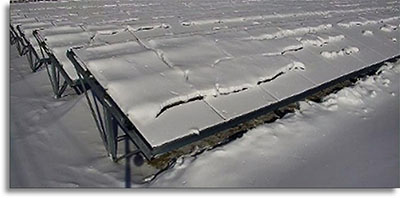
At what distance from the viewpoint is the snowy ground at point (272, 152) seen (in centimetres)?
266

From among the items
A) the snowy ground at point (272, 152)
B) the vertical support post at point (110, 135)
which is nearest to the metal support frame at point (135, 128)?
the vertical support post at point (110, 135)

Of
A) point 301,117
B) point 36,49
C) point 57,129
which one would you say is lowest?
point 57,129

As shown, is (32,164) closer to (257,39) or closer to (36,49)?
(36,49)

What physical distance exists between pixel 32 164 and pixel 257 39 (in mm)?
3036

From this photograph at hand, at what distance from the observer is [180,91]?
8.30 ft

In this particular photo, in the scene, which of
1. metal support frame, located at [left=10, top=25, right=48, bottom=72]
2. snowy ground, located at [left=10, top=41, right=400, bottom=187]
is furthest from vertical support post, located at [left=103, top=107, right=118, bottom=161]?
metal support frame, located at [left=10, top=25, right=48, bottom=72]

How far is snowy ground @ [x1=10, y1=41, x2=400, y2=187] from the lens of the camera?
2664 millimetres

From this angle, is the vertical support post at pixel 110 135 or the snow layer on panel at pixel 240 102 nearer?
the snow layer on panel at pixel 240 102

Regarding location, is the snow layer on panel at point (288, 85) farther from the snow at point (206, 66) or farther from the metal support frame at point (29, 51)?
the metal support frame at point (29, 51)

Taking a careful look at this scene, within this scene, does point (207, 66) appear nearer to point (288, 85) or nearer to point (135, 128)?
point (288, 85)

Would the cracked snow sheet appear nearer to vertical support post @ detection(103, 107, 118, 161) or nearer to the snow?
the snow

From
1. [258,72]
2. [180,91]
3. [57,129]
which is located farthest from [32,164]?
[258,72]

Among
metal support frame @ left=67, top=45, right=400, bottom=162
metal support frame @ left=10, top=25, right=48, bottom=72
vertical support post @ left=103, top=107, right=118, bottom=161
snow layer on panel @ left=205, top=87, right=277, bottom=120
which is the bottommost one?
metal support frame @ left=10, top=25, right=48, bottom=72

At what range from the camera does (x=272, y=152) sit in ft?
9.60
